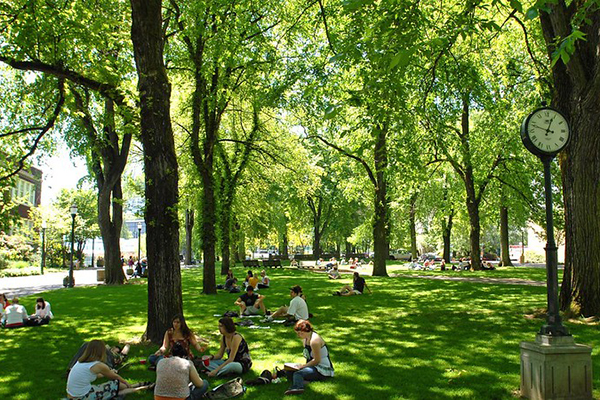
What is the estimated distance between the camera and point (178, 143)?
95.2 feet

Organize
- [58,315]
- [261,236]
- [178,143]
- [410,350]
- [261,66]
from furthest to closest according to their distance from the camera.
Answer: [261,236] < [178,143] < [261,66] < [58,315] < [410,350]

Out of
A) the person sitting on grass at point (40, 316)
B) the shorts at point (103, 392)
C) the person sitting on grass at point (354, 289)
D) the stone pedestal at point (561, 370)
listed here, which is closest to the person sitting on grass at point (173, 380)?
the shorts at point (103, 392)

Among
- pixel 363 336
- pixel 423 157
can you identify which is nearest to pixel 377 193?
A: pixel 423 157

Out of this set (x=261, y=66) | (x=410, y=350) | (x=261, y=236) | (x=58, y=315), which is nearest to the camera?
(x=410, y=350)

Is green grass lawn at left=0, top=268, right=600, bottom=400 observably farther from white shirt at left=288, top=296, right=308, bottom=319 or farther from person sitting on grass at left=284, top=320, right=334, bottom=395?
white shirt at left=288, top=296, right=308, bottom=319

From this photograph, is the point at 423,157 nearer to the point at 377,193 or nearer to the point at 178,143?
the point at 377,193

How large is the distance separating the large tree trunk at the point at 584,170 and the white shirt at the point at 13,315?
14.1 meters

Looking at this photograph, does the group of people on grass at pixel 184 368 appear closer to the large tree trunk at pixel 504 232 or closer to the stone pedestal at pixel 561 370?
the stone pedestal at pixel 561 370

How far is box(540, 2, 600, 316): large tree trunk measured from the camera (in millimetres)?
10781

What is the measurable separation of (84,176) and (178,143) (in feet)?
27.6

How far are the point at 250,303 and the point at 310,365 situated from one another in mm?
7106

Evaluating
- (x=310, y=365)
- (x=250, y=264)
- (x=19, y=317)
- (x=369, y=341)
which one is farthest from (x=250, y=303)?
(x=250, y=264)

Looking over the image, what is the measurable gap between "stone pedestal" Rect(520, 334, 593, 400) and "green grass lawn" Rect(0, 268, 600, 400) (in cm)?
53

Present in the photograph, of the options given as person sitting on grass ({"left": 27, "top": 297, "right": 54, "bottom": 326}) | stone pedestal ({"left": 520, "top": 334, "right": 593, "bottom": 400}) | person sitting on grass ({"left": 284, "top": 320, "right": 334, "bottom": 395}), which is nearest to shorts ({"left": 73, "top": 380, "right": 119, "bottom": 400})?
person sitting on grass ({"left": 284, "top": 320, "right": 334, "bottom": 395})
